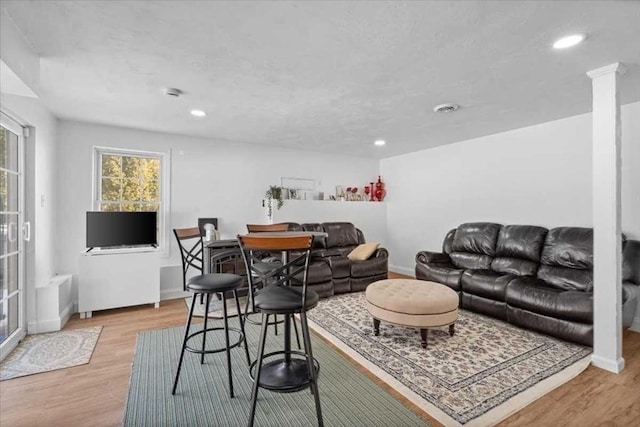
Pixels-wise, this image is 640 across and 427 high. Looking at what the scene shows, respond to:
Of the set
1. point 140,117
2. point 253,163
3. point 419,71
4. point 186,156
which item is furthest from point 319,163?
point 419,71

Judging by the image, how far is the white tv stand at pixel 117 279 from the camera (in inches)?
143

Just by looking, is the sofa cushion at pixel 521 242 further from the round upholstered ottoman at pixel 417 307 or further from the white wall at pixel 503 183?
the round upholstered ottoman at pixel 417 307

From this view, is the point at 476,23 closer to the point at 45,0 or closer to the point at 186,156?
the point at 45,0

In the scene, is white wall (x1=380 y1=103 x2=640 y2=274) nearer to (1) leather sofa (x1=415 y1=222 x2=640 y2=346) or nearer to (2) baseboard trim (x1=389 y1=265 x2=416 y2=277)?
(2) baseboard trim (x1=389 y1=265 x2=416 y2=277)

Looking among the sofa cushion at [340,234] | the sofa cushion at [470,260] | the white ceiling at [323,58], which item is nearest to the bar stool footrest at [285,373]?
the white ceiling at [323,58]

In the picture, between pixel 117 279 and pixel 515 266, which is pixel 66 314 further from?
pixel 515 266

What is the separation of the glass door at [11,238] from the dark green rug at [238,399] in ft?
4.39

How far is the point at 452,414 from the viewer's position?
1877mm

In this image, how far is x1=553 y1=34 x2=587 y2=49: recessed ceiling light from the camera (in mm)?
2032

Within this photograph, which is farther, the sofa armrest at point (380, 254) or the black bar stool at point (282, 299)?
the sofa armrest at point (380, 254)

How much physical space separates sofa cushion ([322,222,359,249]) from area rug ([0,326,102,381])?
332 cm

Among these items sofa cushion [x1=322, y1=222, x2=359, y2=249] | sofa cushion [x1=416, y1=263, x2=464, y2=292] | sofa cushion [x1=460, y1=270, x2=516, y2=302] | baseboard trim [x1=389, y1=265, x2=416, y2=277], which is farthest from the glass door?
baseboard trim [x1=389, y1=265, x2=416, y2=277]

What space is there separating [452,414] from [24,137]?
173 inches

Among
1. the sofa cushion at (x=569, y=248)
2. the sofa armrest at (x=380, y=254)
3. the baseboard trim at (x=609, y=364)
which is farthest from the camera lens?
the sofa armrest at (x=380, y=254)
